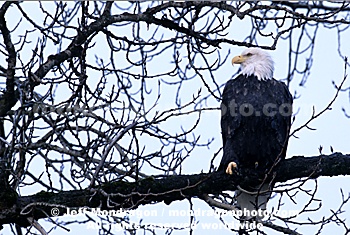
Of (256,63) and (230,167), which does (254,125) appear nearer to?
(230,167)

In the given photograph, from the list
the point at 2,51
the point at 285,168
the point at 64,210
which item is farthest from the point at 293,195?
the point at 2,51

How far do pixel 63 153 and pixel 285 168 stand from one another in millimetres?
1718

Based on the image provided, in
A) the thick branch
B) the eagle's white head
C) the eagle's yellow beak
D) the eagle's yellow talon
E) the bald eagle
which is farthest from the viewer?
the eagle's yellow beak

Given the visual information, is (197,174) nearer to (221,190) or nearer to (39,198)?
(221,190)

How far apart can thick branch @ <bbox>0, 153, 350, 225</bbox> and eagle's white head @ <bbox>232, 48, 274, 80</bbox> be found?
1053 millimetres

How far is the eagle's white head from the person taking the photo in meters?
5.76

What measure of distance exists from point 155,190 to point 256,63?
1806mm

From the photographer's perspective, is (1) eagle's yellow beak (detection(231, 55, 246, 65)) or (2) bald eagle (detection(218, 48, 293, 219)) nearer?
(2) bald eagle (detection(218, 48, 293, 219))

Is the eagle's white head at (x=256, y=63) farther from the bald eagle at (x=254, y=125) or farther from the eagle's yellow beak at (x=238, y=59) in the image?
the bald eagle at (x=254, y=125)

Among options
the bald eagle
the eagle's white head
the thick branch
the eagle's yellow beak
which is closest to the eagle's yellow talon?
the thick branch

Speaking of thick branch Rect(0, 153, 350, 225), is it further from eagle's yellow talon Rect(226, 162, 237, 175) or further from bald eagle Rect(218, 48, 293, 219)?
bald eagle Rect(218, 48, 293, 219)

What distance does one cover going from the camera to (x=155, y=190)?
4582mm

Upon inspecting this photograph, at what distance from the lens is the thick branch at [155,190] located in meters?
4.33

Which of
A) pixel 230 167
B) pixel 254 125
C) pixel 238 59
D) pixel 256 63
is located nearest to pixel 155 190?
pixel 230 167
